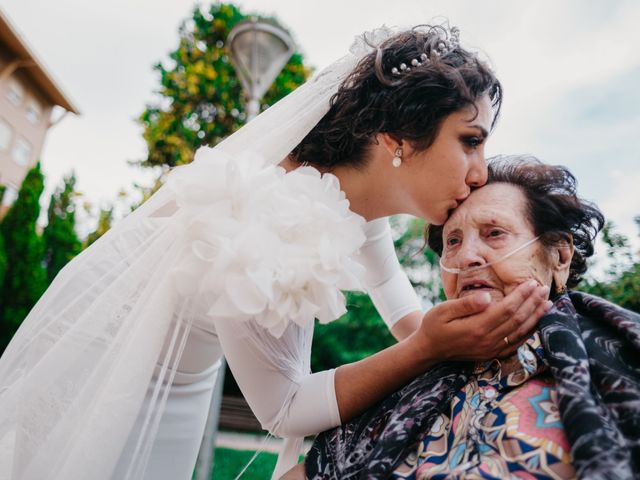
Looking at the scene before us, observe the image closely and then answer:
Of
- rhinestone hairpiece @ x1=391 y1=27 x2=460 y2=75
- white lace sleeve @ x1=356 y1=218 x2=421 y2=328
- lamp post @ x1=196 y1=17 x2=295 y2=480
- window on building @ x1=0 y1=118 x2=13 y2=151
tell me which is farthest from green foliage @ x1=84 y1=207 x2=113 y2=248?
rhinestone hairpiece @ x1=391 y1=27 x2=460 y2=75

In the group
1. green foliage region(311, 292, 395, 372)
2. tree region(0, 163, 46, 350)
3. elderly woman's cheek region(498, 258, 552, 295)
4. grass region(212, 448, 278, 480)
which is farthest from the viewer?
tree region(0, 163, 46, 350)

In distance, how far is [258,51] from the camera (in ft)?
16.4

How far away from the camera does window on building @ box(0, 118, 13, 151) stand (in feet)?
58.8

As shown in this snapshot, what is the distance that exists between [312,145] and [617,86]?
181 cm

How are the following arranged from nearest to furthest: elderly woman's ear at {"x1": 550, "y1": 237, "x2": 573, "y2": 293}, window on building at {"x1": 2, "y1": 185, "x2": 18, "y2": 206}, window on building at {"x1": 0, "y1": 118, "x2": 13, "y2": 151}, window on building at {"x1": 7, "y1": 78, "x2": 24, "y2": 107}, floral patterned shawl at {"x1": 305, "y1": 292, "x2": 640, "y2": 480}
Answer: floral patterned shawl at {"x1": 305, "y1": 292, "x2": 640, "y2": 480}
elderly woman's ear at {"x1": 550, "y1": 237, "x2": 573, "y2": 293}
window on building at {"x1": 7, "y1": 78, "x2": 24, "y2": 107}
window on building at {"x1": 0, "y1": 118, "x2": 13, "y2": 151}
window on building at {"x1": 2, "y1": 185, "x2": 18, "y2": 206}

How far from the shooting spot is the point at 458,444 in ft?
4.70

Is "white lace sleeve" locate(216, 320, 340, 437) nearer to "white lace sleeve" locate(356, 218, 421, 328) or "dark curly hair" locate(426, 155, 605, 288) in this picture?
"dark curly hair" locate(426, 155, 605, 288)

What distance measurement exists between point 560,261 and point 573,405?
902 mm

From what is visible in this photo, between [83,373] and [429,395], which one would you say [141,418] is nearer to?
[83,373]

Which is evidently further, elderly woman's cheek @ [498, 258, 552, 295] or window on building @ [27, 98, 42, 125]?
window on building @ [27, 98, 42, 125]

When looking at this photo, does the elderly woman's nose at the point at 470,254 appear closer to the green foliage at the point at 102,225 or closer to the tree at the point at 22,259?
the green foliage at the point at 102,225

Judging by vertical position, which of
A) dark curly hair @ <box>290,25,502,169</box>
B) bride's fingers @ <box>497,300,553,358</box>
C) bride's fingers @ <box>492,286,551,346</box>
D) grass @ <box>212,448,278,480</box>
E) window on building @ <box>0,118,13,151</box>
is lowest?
grass @ <box>212,448,278,480</box>

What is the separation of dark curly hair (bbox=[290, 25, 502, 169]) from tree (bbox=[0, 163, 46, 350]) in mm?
15354

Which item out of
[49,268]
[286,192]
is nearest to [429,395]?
[286,192]
